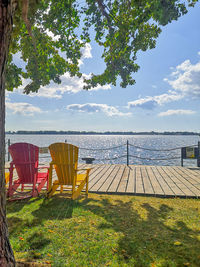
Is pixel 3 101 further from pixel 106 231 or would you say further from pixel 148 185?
pixel 148 185

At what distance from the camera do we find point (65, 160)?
4.43m

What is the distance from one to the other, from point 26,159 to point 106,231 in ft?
8.78

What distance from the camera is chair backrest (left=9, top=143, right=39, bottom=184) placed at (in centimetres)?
445

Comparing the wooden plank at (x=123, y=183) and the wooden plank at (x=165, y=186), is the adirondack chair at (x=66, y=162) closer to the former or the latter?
the wooden plank at (x=123, y=183)

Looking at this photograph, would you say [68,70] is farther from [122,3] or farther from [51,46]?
[122,3]

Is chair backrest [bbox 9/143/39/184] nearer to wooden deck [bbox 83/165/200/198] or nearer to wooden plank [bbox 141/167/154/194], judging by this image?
wooden deck [bbox 83/165/200/198]

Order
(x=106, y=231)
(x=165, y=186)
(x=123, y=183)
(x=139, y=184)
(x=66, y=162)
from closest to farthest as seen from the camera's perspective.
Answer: (x=106, y=231)
(x=66, y=162)
(x=165, y=186)
(x=139, y=184)
(x=123, y=183)

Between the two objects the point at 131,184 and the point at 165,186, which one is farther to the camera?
the point at 131,184

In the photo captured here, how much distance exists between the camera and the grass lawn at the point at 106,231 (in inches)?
89.7

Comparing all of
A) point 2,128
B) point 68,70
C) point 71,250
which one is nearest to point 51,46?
point 68,70

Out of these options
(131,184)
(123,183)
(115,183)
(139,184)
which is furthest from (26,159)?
(139,184)

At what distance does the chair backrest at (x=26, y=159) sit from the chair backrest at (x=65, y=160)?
485 millimetres

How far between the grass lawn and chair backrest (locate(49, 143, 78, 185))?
51 cm

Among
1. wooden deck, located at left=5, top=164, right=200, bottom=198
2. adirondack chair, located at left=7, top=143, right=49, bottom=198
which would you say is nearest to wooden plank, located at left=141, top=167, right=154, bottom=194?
wooden deck, located at left=5, top=164, right=200, bottom=198
